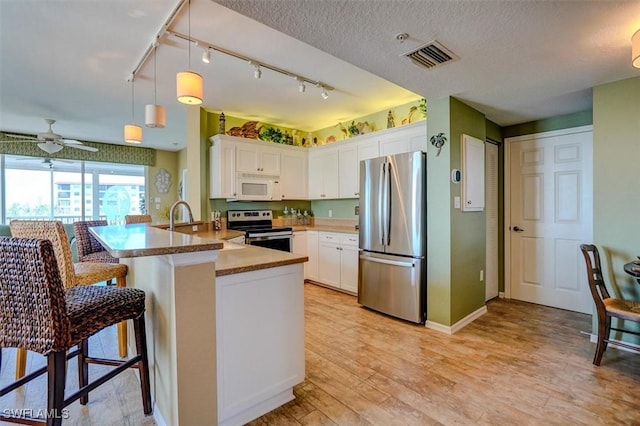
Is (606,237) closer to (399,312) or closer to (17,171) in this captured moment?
(399,312)

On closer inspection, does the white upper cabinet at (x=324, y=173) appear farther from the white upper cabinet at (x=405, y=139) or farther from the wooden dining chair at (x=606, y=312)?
the wooden dining chair at (x=606, y=312)

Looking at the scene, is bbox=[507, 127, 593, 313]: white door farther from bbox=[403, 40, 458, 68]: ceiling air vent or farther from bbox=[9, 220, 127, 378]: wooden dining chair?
bbox=[9, 220, 127, 378]: wooden dining chair

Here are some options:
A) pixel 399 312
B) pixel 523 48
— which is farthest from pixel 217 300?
pixel 523 48

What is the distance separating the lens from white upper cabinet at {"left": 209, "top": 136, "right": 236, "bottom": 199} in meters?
4.29

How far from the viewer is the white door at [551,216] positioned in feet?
11.7

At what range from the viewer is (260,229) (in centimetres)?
454

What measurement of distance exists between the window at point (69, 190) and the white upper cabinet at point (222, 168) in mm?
4166

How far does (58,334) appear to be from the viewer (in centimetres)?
131

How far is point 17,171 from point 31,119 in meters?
1.85

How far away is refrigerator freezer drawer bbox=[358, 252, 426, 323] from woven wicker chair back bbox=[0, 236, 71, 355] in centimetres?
279

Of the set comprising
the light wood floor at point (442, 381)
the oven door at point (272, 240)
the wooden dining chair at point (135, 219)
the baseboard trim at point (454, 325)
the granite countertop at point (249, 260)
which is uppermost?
the wooden dining chair at point (135, 219)

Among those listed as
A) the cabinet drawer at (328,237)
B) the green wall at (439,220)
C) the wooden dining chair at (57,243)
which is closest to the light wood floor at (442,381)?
the green wall at (439,220)

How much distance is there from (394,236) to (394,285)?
1.76 feet

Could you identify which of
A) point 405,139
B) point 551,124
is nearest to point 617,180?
point 551,124
